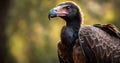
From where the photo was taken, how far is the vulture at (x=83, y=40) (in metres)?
11.1

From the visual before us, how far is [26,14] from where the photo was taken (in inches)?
719

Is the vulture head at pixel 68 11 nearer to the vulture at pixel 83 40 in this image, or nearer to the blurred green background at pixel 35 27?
the vulture at pixel 83 40

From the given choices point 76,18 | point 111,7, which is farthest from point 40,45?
point 76,18

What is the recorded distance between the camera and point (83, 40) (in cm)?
1109

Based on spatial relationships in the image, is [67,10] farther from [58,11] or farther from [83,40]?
[83,40]

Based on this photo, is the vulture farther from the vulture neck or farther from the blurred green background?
the blurred green background

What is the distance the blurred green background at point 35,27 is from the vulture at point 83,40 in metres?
6.24

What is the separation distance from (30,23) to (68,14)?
7187 millimetres

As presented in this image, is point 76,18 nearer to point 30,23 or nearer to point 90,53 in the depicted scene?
point 90,53

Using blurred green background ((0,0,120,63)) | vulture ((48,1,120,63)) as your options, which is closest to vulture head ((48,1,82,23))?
vulture ((48,1,120,63))

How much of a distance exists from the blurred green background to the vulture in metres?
6.24

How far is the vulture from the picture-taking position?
438 inches

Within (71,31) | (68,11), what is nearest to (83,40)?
(71,31)

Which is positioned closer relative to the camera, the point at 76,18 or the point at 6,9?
the point at 76,18
